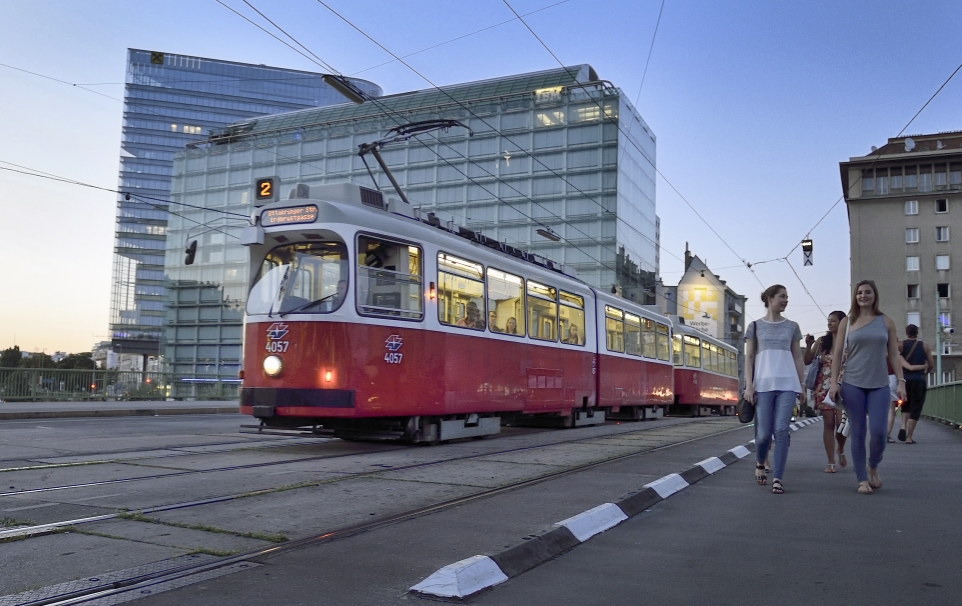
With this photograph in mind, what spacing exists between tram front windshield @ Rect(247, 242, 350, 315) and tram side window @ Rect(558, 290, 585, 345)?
646cm

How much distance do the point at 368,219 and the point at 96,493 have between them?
505cm

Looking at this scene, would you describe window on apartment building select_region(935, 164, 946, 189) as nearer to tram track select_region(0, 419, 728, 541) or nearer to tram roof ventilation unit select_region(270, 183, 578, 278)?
tram roof ventilation unit select_region(270, 183, 578, 278)

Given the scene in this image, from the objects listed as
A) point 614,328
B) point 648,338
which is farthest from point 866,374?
point 648,338

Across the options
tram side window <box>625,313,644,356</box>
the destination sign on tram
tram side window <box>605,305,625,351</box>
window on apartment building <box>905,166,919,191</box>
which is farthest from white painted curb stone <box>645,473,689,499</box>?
window on apartment building <box>905,166,919,191</box>

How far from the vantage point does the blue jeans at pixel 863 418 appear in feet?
22.6

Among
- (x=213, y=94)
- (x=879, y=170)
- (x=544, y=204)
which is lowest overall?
(x=544, y=204)

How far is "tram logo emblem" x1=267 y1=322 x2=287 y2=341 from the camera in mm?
10023

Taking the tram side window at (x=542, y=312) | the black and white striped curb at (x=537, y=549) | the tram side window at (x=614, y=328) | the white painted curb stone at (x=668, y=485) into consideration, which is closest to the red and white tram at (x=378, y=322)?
the tram side window at (x=542, y=312)

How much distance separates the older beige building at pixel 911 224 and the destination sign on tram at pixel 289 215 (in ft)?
221

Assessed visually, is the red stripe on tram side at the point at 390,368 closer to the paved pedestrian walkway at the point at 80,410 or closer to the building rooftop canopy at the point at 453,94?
the paved pedestrian walkway at the point at 80,410

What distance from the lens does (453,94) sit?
58125 mm

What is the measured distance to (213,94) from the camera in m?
132

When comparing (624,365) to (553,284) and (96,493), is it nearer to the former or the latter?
(553,284)

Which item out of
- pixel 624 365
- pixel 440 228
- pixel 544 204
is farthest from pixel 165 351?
pixel 440 228
